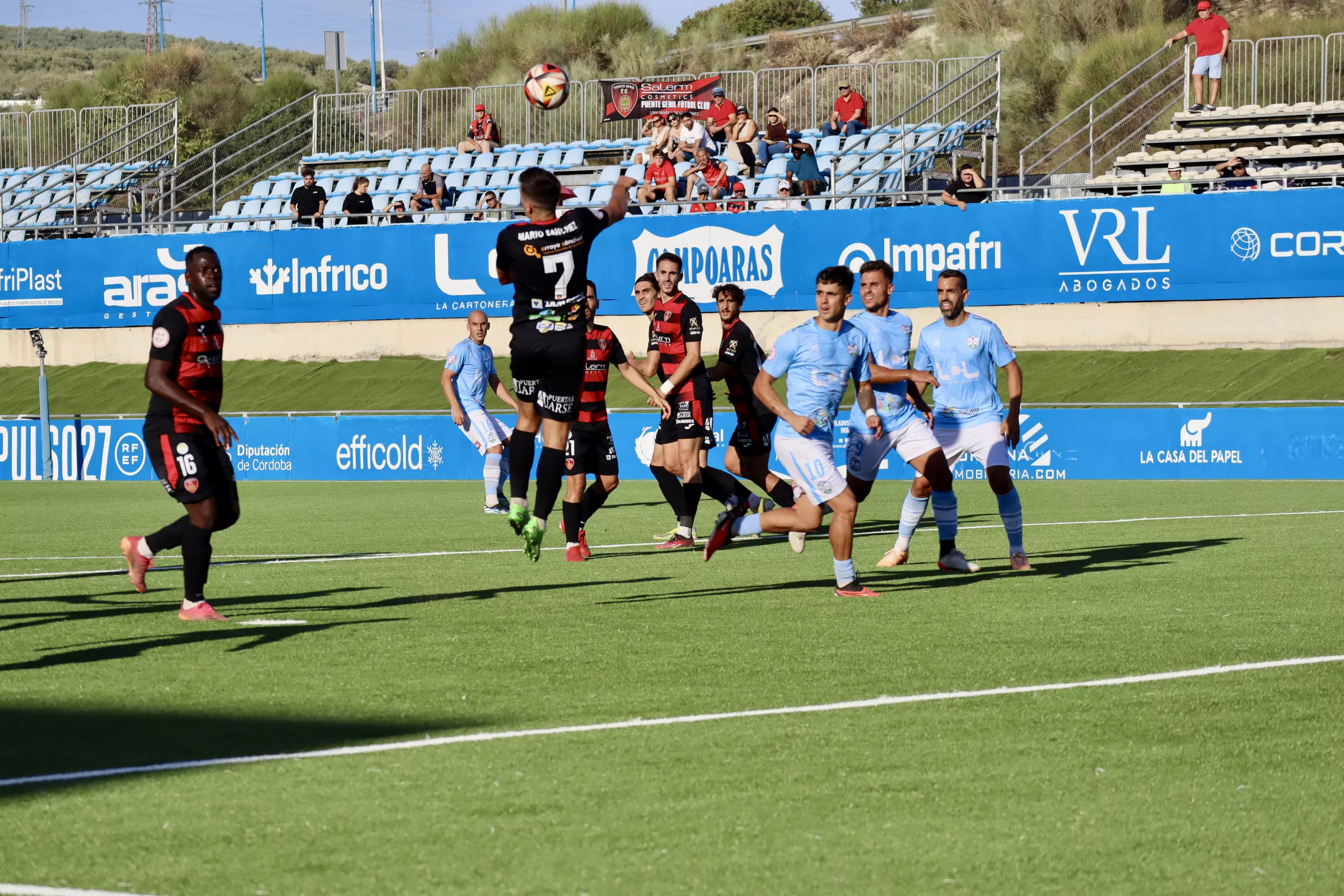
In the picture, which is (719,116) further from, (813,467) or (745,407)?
(813,467)

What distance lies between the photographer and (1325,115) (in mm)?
29859

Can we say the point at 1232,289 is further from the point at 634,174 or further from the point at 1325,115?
the point at 634,174

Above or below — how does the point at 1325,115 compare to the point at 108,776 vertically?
above

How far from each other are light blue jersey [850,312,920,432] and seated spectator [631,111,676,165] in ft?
69.3

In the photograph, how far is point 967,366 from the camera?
11.1m

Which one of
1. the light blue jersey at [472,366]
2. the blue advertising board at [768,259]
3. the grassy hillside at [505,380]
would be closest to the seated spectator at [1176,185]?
the blue advertising board at [768,259]

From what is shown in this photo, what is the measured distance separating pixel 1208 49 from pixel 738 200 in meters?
9.39

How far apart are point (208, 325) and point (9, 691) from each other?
96.5 inches

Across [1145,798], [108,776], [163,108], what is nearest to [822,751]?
[1145,798]

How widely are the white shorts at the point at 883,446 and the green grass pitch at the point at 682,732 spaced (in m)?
0.74

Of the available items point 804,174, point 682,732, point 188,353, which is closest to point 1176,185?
point 804,174

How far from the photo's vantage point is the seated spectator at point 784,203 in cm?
3030

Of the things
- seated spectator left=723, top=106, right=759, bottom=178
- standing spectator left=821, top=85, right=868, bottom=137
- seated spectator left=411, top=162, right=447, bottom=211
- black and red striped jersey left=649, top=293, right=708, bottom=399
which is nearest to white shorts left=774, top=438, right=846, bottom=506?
black and red striped jersey left=649, top=293, right=708, bottom=399

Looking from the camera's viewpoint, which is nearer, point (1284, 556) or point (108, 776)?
point (108, 776)
